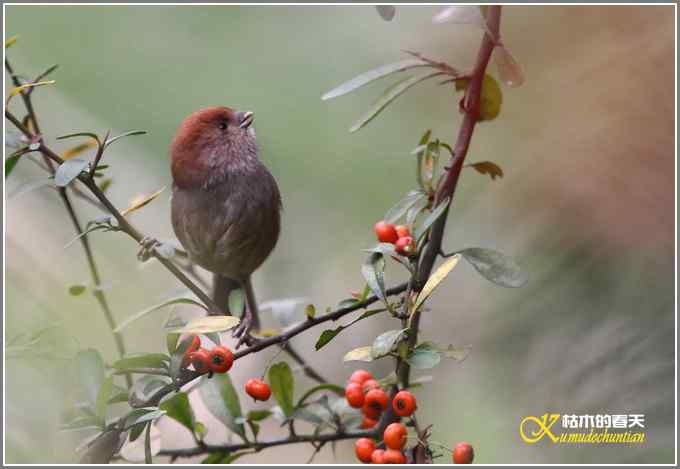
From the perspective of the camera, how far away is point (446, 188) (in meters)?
1.56

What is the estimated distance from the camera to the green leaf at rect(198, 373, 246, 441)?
65.5 inches

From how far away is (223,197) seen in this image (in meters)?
2.29

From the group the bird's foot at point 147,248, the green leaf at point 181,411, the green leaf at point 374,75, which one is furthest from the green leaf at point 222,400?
the green leaf at point 374,75

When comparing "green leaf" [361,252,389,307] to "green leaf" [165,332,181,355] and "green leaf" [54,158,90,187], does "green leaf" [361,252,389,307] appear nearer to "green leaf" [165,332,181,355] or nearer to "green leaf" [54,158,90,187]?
"green leaf" [165,332,181,355]

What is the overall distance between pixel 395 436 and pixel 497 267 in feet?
1.20

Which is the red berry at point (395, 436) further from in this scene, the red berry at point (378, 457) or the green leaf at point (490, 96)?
the green leaf at point (490, 96)

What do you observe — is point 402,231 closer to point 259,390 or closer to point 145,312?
point 259,390

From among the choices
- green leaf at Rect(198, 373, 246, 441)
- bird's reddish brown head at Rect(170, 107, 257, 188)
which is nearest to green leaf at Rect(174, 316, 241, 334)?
green leaf at Rect(198, 373, 246, 441)

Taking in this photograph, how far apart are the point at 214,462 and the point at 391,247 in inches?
23.3

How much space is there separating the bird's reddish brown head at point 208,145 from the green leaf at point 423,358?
3.37 ft

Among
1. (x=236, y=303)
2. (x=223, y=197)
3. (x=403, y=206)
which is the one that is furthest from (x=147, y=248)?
(x=223, y=197)

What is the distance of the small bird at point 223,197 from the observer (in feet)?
7.27

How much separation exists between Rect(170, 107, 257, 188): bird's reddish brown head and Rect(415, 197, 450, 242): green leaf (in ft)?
2.94

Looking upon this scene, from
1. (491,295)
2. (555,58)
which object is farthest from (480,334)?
(555,58)
